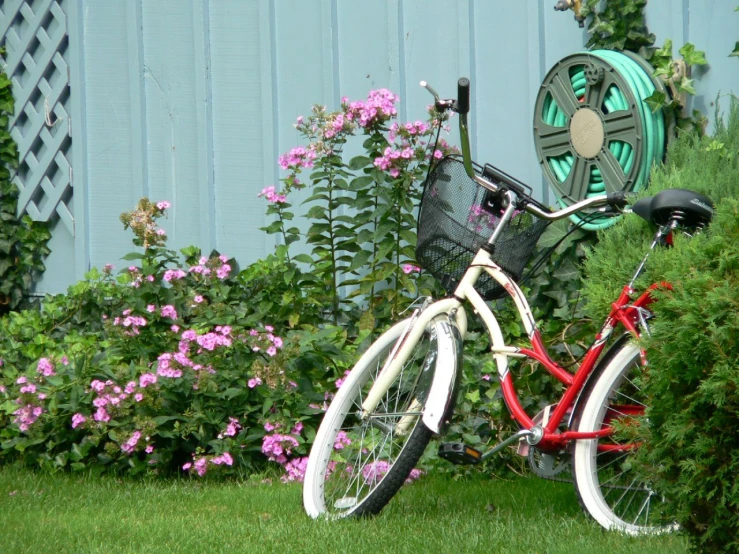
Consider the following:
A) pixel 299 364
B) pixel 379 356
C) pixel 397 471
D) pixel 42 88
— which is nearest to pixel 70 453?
pixel 299 364

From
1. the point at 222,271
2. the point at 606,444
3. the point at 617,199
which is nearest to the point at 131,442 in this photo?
the point at 222,271

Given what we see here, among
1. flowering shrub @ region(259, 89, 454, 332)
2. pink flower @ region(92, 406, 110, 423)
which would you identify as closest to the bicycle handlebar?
flowering shrub @ region(259, 89, 454, 332)

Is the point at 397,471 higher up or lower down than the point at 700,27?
lower down

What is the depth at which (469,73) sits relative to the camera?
15.8 feet

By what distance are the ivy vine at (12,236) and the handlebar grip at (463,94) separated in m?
4.14

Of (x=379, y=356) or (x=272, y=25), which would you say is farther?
(x=272, y=25)

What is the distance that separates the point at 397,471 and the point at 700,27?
219cm

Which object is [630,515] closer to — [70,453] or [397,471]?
[397,471]

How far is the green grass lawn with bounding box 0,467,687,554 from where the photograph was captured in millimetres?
2928

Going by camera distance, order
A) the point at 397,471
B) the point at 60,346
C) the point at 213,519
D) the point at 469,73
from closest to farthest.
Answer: the point at 397,471
the point at 213,519
the point at 469,73
the point at 60,346

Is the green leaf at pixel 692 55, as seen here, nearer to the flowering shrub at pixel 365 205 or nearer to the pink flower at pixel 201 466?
the flowering shrub at pixel 365 205

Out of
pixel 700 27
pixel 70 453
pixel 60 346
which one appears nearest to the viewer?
pixel 700 27

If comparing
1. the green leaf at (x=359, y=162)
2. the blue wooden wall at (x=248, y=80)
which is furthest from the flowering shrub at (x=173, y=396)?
the blue wooden wall at (x=248, y=80)

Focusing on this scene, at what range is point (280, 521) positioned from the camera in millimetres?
3301
